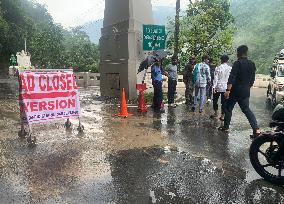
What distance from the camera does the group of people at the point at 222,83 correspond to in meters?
8.23

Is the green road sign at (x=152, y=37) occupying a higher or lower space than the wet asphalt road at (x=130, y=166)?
higher

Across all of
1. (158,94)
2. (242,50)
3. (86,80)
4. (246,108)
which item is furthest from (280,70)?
(86,80)

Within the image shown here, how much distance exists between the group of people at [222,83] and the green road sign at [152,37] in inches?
38.0

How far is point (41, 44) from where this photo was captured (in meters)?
40.9

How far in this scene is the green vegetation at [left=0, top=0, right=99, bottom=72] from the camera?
39500mm

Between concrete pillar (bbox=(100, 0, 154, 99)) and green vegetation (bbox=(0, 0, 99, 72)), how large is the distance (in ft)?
54.8

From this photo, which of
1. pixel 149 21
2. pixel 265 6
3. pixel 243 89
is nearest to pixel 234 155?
pixel 243 89

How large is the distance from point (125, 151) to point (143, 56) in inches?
353

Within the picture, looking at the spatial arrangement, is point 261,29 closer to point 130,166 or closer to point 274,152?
point 274,152

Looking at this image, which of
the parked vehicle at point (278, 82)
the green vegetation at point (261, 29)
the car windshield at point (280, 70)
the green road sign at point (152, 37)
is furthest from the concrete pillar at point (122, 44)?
the green vegetation at point (261, 29)

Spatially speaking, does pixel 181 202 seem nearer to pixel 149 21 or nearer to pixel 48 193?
pixel 48 193

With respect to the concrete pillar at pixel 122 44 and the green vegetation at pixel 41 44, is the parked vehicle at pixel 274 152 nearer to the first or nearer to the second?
the concrete pillar at pixel 122 44

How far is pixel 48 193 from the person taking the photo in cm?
491

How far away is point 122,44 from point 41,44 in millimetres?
27987
